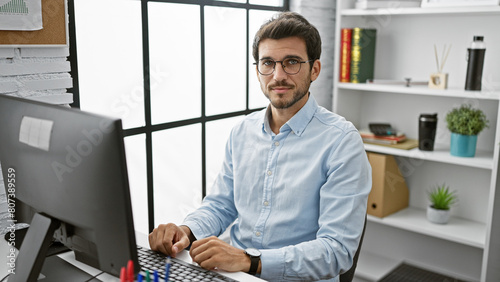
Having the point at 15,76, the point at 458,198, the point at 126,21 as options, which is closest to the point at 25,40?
the point at 15,76

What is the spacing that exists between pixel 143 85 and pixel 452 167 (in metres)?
1.84

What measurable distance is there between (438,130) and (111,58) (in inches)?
75.0

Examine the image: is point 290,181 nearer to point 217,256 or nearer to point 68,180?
point 217,256

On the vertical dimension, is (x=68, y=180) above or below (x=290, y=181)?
above

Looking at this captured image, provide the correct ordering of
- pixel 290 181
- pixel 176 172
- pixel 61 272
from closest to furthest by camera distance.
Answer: pixel 61 272 → pixel 290 181 → pixel 176 172

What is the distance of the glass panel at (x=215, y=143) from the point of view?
251cm

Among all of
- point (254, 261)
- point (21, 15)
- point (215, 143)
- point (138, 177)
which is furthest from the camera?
point (215, 143)

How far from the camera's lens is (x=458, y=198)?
280 cm

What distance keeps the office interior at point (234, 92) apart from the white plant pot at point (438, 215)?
5 cm

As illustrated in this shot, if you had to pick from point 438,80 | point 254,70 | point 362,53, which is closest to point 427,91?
point 438,80

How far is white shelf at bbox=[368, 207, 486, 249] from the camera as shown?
2.52 metres

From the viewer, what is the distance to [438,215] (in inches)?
105

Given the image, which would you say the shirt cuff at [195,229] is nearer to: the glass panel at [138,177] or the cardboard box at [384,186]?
the glass panel at [138,177]

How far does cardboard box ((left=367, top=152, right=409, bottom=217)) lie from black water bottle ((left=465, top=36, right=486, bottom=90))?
602mm
